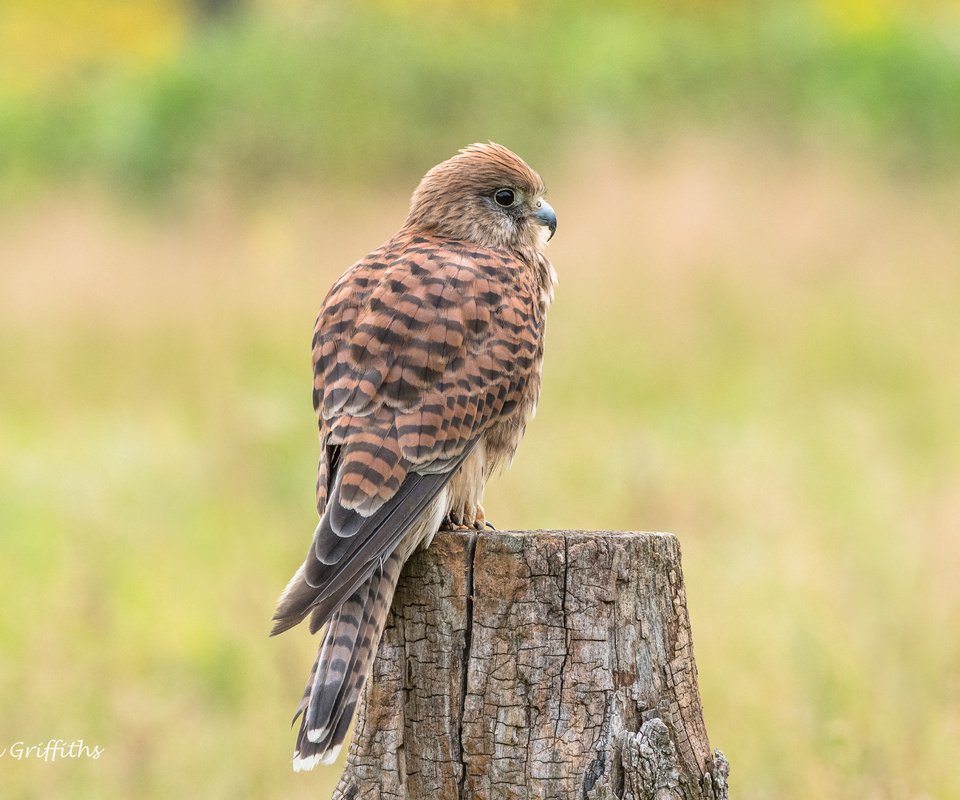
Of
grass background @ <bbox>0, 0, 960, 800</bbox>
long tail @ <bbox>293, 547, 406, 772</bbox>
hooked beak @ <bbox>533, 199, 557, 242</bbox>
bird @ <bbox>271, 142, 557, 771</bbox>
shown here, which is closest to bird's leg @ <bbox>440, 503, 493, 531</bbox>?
bird @ <bbox>271, 142, 557, 771</bbox>

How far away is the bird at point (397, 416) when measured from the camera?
9.34 ft

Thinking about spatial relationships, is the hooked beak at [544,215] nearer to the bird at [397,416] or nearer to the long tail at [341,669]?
the bird at [397,416]

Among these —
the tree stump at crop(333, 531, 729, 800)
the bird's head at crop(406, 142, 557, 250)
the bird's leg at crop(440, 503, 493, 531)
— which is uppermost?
the bird's head at crop(406, 142, 557, 250)

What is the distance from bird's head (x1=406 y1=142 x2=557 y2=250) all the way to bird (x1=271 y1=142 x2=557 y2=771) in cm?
4

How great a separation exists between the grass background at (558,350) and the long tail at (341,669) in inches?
59.1

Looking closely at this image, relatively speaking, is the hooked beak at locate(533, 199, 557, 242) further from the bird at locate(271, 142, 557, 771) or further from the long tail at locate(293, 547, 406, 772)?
the long tail at locate(293, 547, 406, 772)

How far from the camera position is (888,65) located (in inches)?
579

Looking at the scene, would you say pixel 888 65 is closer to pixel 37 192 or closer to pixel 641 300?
pixel 641 300

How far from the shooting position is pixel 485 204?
13.6 ft

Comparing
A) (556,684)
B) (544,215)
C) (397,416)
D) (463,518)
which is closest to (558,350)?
(544,215)

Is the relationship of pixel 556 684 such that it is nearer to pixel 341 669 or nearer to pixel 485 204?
pixel 341 669

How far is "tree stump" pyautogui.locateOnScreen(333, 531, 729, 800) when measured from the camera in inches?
109

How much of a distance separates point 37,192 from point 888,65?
9.28 meters

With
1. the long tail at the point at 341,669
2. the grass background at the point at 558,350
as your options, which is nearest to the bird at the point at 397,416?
the long tail at the point at 341,669
